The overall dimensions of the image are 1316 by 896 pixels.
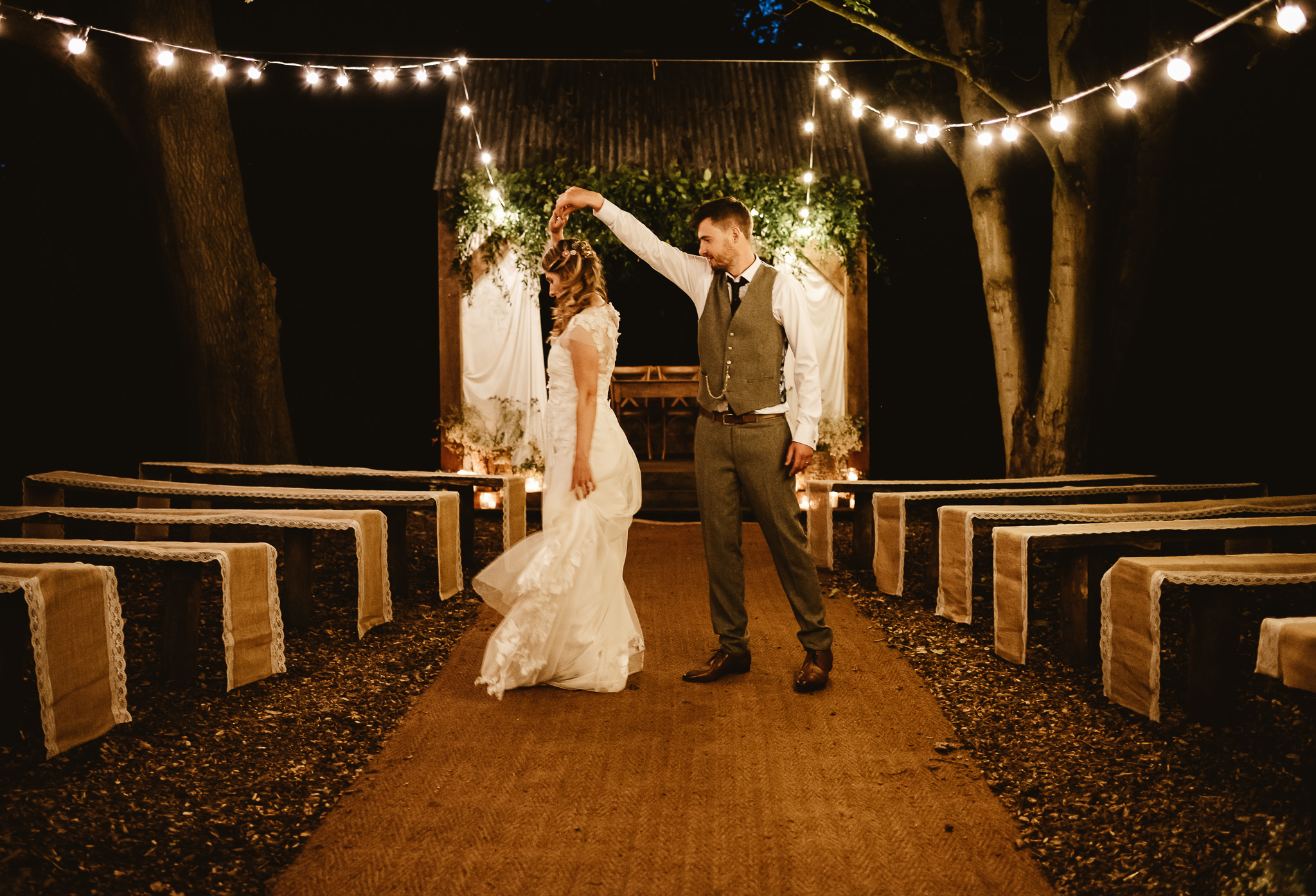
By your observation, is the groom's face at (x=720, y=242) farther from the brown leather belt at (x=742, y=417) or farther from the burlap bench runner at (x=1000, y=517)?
the burlap bench runner at (x=1000, y=517)

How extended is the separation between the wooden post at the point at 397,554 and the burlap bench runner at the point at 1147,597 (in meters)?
3.77

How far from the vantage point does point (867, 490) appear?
21.1 ft

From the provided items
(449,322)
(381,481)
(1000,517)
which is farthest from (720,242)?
(449,322)

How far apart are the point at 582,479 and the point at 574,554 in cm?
31

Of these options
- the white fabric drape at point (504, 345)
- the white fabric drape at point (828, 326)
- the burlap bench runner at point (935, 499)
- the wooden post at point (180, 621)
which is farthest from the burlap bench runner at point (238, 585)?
the white fabric drape at point (828, 326)

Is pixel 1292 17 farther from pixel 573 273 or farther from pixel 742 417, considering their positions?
pixel 573 273

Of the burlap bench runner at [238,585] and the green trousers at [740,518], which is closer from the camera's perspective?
the burlap bench runner at [238,585]

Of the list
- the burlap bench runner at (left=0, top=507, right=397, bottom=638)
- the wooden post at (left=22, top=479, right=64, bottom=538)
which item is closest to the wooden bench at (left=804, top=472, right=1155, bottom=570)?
the burlap bench runner at (left=0, top=507, right=397, bottom=638)

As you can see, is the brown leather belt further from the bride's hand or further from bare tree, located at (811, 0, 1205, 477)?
bare tree, located at (811, 0, 1205, 477)

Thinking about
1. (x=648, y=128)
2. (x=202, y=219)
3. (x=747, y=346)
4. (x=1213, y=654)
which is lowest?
(x=1213, y=654)

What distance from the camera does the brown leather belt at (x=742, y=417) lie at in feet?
12.6

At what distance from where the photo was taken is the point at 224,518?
4.67 m

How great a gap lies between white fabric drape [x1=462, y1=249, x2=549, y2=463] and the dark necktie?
18.3ft

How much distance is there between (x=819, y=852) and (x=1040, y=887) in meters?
0.55
